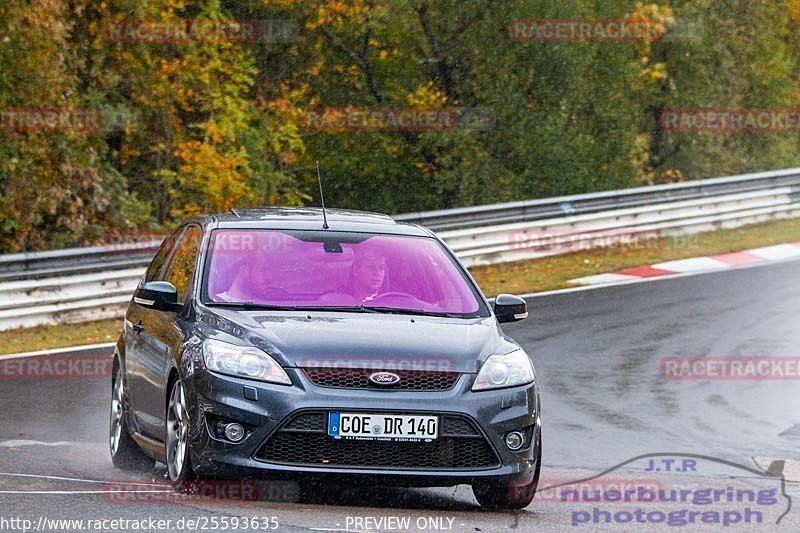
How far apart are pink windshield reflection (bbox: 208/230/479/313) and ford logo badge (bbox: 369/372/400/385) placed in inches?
33.6

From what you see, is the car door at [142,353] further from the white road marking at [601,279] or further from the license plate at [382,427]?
the white road marking at [601,279]

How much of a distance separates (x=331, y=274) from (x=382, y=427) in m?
1.29

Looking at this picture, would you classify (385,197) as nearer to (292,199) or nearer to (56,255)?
(292,199)

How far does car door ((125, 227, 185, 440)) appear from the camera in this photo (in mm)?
8633

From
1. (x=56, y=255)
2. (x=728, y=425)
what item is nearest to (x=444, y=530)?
(x=728, y=425)

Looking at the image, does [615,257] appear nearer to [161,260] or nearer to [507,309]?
[161,260]

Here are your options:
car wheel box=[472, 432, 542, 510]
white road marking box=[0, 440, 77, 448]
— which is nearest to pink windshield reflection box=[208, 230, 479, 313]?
car wheel box=[472, 432, 542, 510]

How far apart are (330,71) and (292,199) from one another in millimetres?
3877

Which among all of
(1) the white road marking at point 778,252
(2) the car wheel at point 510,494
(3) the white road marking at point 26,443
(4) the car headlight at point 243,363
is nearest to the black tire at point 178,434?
(4) the car headlight at point 243,363

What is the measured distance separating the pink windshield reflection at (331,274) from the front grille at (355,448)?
0.97 metres

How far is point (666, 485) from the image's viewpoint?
29.5 feet

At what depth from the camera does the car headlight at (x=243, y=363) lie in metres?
7.26

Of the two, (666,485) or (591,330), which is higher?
(666,485)

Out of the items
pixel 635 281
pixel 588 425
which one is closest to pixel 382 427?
pixel 588 425
